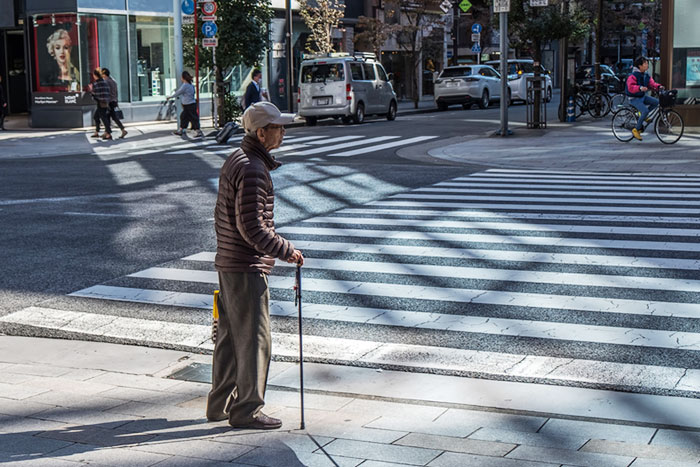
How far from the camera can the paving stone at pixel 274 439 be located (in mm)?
4652

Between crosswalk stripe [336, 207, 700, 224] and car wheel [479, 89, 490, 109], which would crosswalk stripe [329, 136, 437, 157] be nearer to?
crosswalk stripe [336, 207, 700, 224]

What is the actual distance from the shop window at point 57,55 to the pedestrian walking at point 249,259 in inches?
1065

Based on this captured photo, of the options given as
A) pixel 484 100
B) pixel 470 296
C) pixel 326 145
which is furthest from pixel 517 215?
pixel 484 100

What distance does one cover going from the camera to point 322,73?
3095cm

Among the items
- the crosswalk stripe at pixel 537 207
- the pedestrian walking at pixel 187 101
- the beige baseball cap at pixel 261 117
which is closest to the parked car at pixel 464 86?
the pedestrian walking at pixel 187 101

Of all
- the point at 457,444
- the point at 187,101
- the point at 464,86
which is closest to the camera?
the point at 457,444

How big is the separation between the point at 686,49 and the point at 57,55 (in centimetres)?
1875

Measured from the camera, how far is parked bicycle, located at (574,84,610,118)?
31.5 m

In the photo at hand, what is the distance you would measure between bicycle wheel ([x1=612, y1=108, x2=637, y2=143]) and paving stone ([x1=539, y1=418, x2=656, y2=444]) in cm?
1689

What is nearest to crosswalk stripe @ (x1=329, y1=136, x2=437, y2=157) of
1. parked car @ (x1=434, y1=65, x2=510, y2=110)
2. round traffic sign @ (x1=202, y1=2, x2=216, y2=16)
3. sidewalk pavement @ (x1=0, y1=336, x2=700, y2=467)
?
round traffic sign @ (x1=202, y1=2, x2=216, y2=16)

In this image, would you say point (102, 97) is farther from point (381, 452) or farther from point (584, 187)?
point (381, 452)

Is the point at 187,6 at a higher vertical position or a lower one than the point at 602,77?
higher

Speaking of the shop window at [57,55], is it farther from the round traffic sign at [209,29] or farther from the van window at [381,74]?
the van window at [381,74]

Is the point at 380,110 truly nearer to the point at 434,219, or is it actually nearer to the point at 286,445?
the point at 434,219
